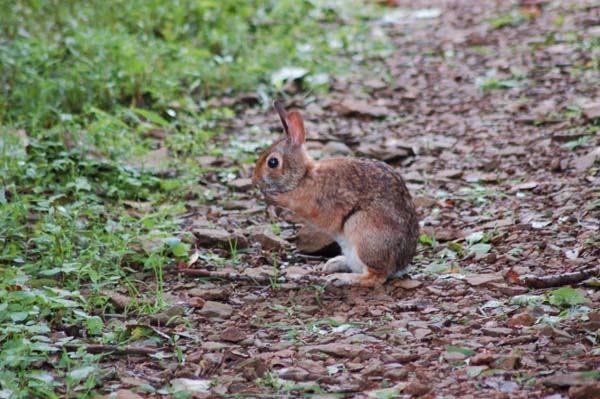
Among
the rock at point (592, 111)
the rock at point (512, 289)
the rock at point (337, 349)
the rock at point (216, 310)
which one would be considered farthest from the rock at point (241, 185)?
the rock at point (592, 111)

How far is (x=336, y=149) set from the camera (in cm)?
855

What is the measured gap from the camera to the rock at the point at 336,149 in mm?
8500

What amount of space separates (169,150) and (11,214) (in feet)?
7.56

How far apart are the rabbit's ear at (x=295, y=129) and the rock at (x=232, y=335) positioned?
1.71 metres

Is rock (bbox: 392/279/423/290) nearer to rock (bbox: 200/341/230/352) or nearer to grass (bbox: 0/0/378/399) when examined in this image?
grass (bbox: 0/0/378/399)

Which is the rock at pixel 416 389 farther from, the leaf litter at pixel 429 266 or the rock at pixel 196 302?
the rock at pixel 196 302

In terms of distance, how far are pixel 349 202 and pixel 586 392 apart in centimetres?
233

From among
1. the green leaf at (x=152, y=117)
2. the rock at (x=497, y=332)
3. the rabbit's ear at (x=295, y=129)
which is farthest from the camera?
the green leaf at (x=152, y=117)

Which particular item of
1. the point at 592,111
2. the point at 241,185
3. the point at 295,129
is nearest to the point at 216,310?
the point at 295,129

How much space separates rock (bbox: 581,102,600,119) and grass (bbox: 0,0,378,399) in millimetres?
3173

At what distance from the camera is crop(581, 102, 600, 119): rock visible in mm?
8406

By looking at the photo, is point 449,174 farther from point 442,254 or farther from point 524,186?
point 442,254

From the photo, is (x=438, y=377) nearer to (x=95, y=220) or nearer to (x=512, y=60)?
(x=95, y=220)

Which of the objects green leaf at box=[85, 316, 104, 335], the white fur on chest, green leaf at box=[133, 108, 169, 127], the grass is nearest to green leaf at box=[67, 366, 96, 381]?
the grass
